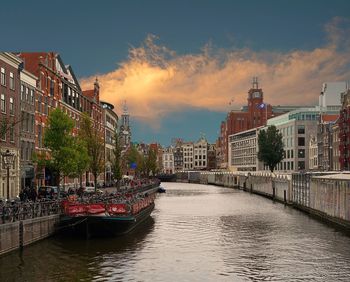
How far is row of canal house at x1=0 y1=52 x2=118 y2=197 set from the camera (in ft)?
223

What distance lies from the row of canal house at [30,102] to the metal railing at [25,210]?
8315 mm

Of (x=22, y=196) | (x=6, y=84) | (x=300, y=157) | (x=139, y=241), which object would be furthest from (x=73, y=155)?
(x=300, y=157)

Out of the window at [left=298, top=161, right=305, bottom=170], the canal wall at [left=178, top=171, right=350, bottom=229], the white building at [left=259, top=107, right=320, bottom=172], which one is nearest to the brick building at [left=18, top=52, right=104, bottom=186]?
the canal wall at [left=178, top=171, right=350, bottom=229]

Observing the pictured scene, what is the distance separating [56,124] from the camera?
73.1 m

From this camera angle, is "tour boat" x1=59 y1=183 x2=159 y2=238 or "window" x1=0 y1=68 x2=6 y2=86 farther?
"window" x1=0 y1=68 x2=6 y2=86

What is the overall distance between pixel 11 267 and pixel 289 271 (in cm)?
1629

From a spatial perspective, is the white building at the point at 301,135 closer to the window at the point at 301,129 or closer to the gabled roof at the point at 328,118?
the window at the point at 301,129

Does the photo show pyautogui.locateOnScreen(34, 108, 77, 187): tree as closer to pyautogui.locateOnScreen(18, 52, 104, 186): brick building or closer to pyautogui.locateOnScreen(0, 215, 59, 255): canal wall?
pyautogui.locateOnScreen(18, 52, 104, 186): brick building

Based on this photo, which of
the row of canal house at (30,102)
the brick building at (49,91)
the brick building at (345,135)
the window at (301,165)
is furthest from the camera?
the window at (301,165)

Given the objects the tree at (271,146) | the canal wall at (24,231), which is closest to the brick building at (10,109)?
the canal wall at (24,231)

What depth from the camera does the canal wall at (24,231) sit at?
122 ft

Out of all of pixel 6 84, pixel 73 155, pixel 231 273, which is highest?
pixel 6 84

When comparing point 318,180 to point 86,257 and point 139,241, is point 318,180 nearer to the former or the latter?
point 139,241

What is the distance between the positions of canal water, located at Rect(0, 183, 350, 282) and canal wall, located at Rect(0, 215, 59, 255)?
643 mm
